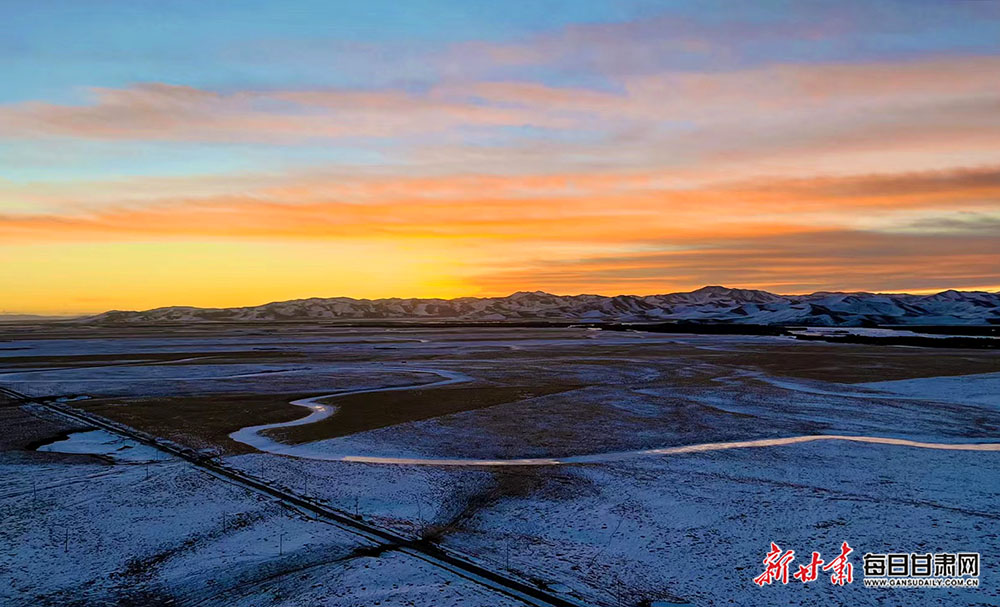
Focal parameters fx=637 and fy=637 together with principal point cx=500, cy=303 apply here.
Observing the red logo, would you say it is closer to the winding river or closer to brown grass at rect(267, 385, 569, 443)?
the winding river

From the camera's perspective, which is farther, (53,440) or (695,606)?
(53,440)

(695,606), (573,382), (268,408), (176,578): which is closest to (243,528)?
(176,578)

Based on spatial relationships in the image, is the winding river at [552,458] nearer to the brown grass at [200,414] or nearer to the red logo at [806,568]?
the brown grass at [200,414]

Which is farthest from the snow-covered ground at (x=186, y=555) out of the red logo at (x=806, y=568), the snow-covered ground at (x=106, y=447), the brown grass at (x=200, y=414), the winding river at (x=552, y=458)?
the brown grass at (x=200, y=414)

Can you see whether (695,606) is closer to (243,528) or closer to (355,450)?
(243,528)

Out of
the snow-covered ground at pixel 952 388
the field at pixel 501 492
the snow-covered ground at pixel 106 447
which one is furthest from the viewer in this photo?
the snow-covered ground at pixel 952 388

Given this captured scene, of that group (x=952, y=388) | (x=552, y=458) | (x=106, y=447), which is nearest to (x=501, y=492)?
(x=552, y=458)

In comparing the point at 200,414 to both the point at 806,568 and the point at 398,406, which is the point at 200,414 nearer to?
the point at 398,406

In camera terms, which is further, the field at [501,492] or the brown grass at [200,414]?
the brown grass at [200,414]

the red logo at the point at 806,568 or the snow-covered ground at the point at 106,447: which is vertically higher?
the snow-covered ground at the point at 106,447
